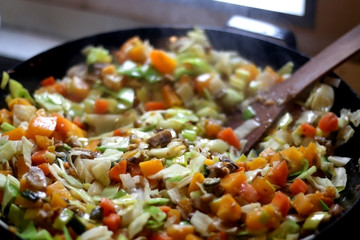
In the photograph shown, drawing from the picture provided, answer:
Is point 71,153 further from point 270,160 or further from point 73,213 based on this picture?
point 270,160

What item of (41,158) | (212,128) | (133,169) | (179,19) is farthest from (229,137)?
(179,19)

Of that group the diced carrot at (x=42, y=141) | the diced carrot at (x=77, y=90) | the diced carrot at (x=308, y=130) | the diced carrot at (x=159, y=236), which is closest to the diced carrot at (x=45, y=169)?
the diced carrot at (x=42, y=141)

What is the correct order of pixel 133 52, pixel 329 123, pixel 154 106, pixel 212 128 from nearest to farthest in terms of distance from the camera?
pixel 329 123
pixel 212 128
pixel 154 106
pixel 133 52

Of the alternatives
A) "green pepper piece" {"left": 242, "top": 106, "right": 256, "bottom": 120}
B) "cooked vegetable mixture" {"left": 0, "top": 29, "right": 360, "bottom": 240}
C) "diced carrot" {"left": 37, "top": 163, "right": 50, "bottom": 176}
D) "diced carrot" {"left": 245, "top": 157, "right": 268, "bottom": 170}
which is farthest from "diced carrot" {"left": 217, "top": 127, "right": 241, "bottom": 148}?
"diced carrot" {"left": 37, "top": 163, "right": 50, "bottom": 176}

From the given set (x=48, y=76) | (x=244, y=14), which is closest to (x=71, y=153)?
(x=48, y=76)

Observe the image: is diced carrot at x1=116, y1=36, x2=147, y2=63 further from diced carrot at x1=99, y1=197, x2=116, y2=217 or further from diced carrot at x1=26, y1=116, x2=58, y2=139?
diced carrot at x1=99, y1=197, x2=116, y2=217

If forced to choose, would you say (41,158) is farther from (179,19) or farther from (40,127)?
(179,19)
